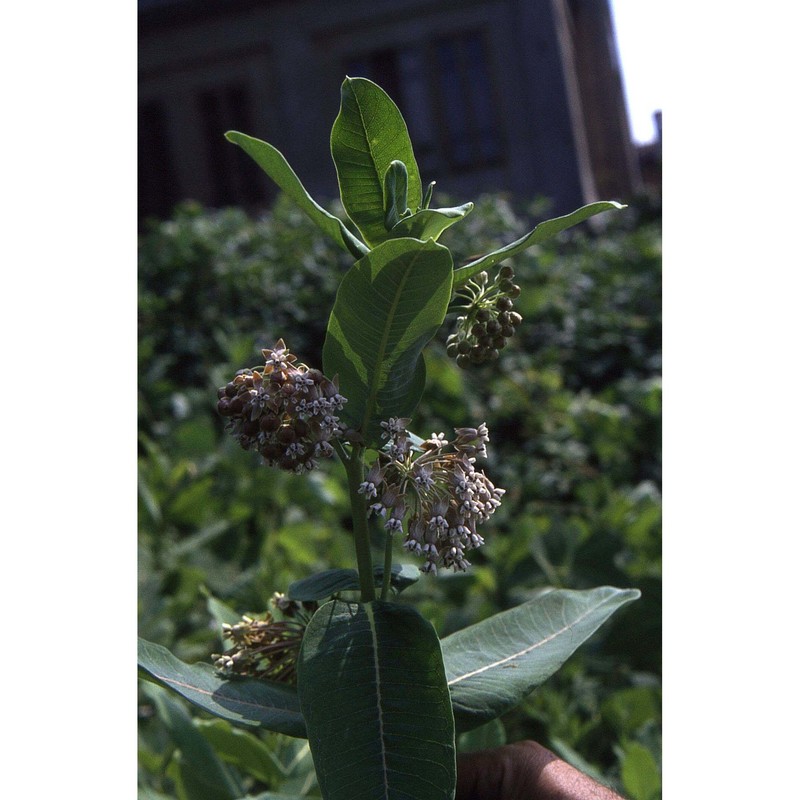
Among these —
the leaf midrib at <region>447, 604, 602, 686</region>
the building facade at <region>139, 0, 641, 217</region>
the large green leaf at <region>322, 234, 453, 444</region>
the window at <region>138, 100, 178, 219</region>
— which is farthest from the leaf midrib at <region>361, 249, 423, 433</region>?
the window at <region>138, 100, 178, 219</region>

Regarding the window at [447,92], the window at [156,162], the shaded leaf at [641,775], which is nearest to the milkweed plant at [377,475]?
the shaded leaf at [641,775]

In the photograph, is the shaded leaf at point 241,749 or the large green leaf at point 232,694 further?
the shaded leaf at point 241,749

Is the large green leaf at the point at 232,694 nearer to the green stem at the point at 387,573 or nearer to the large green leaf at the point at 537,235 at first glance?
the green stem at the point at 387,573

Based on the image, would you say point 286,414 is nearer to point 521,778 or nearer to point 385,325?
point 385,325

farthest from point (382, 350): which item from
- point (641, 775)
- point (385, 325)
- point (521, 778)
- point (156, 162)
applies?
point (156, 162)

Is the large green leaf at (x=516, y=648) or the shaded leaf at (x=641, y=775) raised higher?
the large green leaf at (x=516, y=648)

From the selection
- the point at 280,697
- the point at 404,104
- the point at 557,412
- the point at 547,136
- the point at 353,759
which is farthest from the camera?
the point at 404,104

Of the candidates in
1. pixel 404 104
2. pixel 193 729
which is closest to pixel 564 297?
pixel 193 729

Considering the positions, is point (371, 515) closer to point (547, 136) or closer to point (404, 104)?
point (547, 136)
